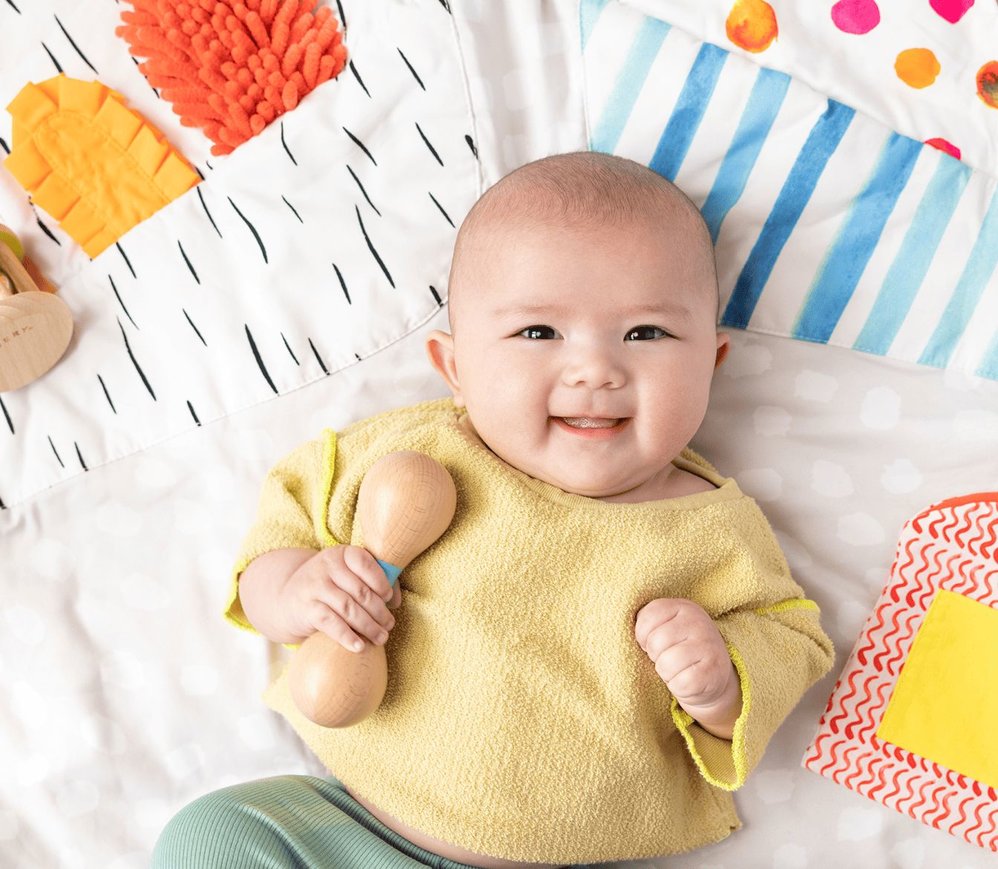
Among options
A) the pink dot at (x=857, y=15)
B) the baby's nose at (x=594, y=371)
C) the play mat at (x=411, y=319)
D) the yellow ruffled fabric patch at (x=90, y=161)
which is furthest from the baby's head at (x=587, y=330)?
the yellow ruffled fabric patch at (x=90, y=161)

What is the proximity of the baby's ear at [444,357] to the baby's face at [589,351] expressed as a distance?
0.27 ft

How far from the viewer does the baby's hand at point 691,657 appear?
984 millimetres

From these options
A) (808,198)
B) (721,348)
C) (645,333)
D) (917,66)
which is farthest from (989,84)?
(645,333)

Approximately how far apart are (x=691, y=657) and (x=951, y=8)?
0.83 m

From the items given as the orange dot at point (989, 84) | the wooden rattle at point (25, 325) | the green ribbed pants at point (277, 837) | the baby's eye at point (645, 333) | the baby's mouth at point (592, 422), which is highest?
the orange dot at point (989, 84)

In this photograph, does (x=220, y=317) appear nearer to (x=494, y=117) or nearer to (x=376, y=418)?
(x=376, y=418)

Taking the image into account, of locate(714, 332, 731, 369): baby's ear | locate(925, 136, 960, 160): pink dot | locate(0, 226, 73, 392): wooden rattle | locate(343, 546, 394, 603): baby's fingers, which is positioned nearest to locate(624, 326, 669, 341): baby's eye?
locate(714, 332, 731, 369): baby's ear

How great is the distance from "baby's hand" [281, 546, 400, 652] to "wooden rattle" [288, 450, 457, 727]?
11 mm

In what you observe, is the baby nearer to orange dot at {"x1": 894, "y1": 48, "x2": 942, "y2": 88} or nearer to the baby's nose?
the baby's nose

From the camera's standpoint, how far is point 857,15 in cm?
124

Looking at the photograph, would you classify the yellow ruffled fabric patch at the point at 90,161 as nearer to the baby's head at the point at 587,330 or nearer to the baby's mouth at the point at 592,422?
the baby's head at the point at 587,330

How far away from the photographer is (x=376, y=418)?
3.96 ft

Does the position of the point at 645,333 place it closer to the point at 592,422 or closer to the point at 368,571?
the point at 592,422

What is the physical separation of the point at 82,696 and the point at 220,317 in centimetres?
48
